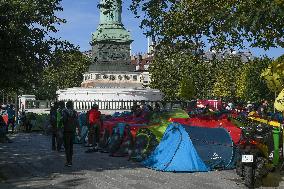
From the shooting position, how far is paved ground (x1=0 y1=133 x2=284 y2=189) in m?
10.6

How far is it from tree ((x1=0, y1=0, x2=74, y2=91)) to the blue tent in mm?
3702

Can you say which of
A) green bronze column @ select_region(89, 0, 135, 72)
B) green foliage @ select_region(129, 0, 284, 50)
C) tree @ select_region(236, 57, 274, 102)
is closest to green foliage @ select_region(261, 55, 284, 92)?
green foliage @ select_region(129, 0, 284, 50)

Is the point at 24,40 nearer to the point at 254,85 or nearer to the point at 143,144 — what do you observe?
the point at 143,144

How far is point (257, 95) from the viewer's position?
69875 millimetres

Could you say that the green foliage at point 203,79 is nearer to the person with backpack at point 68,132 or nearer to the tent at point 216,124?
the tent at point 216,124

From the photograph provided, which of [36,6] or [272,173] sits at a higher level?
[36,6]

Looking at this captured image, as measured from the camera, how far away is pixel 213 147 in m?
13.0

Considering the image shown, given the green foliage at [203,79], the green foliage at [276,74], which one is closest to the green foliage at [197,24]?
Answer: the green foliage at [276,74]

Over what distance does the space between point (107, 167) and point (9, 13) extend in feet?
15.8

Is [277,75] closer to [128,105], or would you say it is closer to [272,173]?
[272,173]

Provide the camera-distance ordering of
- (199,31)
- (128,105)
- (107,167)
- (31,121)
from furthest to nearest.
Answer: (128,105)
(31,121)
(199,31)
(107,167)

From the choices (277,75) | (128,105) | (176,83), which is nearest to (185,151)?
(277,75)

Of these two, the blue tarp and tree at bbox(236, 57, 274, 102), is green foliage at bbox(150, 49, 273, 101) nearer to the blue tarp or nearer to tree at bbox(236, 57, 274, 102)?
tree at bbox(236, 57, 274, 102)

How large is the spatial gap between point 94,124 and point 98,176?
5.95 metres
